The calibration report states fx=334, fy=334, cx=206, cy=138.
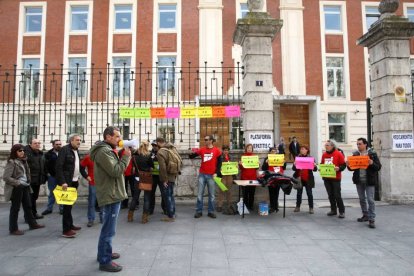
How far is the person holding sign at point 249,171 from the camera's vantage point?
834 centimetres

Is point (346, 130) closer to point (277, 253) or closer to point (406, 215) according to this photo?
point (406, 215)

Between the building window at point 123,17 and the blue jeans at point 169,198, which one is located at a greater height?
the building window at point 123,17

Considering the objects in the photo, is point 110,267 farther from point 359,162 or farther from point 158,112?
point 158,112

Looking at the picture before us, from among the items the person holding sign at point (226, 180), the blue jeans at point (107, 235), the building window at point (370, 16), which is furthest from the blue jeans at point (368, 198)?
the building window at point (370, 16)

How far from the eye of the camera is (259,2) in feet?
30.5

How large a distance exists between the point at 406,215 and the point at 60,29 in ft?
78.9

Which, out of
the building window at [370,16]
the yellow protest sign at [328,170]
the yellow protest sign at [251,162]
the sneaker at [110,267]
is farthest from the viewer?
the building window at [370,16]

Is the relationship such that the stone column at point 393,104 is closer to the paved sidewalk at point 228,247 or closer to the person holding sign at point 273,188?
the paved sidewalk at point 228,247

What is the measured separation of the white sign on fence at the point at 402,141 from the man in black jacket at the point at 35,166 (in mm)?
9495

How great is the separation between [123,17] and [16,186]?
20.2m

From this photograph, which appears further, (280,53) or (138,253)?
(280,53)

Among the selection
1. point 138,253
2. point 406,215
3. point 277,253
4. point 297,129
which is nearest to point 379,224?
point 406,215

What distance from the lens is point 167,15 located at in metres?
24.2

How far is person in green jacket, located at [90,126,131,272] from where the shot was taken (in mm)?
4578
